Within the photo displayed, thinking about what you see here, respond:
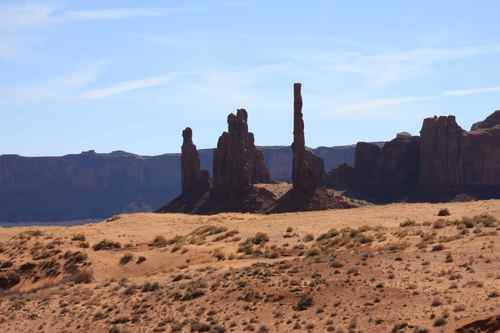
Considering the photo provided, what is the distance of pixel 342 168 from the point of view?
128 meters

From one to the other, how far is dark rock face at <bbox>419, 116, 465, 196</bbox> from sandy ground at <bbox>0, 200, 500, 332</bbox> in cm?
6448

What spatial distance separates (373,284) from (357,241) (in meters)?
10.2

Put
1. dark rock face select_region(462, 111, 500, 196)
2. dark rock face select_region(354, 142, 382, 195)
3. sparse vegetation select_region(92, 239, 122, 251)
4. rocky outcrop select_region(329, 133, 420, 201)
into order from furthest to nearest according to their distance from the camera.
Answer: dark rock face select_region(354, 142, 382, 195)
rocky outcrop select_region(329, 133, 420, 201)
dark rock face select_region(462, 111, 500, 196)
sparse vegetation select_region(92, 239, 122, 251)

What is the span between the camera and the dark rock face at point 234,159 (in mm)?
98000

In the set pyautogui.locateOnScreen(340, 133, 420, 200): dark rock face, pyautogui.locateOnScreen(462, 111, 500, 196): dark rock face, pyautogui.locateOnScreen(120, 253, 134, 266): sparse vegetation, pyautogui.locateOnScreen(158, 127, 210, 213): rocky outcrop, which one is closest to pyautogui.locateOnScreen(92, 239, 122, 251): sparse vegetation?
pyautogui.locateOnScreen(120, 253, 134, 266): sparse vegetation

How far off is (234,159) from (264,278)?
67447 mm

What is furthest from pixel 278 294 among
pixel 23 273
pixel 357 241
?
pixel 23 273

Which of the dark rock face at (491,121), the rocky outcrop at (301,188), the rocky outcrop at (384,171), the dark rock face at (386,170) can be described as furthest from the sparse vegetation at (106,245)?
the dark rock face at (491,121)

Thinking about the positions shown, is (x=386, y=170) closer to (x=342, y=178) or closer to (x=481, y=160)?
(x=342, y=178)

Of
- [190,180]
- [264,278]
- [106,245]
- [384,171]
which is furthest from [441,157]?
[264,278]

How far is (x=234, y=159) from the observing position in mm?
99812

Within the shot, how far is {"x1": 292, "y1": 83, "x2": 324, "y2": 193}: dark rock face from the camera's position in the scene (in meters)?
89.0

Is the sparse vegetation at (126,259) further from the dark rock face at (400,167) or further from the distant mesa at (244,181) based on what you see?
the dark rock face at (400,167)

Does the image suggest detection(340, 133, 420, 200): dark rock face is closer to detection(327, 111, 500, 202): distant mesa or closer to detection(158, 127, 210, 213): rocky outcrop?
detection(327, 111, 500, 202): distant mesa
